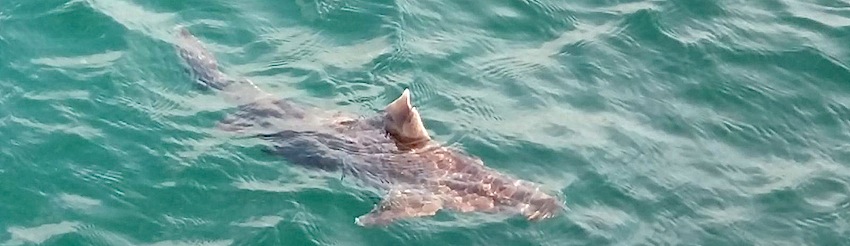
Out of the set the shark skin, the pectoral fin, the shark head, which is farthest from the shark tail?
the pectoral fin

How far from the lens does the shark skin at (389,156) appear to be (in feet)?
29.1

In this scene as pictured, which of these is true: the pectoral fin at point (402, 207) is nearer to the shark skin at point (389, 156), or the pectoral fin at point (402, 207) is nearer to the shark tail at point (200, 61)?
the shark skin at point (389, 156)

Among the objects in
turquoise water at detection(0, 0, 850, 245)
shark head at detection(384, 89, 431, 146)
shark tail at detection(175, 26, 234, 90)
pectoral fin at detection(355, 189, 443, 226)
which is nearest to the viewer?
pectoral fin at detection(355, 189, 443, 226)

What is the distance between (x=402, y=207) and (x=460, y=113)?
6.12 ft

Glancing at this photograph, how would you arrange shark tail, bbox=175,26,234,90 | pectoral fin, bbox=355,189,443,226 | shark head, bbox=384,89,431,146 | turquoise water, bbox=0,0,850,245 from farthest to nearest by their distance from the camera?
shark tail, bbox=175,26,234,90 → shark head, bbox=384,89,431,146 → turquoise water, bbox=0,0,850,245 → pectoral fin, bbox=355,189,443,226

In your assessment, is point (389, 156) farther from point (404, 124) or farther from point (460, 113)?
point (460, 113)

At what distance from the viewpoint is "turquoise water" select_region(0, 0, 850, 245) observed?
8.80m

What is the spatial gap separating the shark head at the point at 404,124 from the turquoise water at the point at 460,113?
0.41 metres

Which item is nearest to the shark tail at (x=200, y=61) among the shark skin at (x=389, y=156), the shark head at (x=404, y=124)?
the shark skin at (x=389, y=156)

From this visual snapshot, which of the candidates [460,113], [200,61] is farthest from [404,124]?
[200,61]

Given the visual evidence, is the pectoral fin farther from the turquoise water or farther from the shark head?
the shark head

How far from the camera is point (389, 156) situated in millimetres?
9367

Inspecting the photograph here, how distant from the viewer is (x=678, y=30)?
11.9 meters

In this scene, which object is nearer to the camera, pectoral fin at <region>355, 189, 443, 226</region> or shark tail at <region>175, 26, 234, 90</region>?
pectoral fin at <region>355, 189, 443, 226</region>
